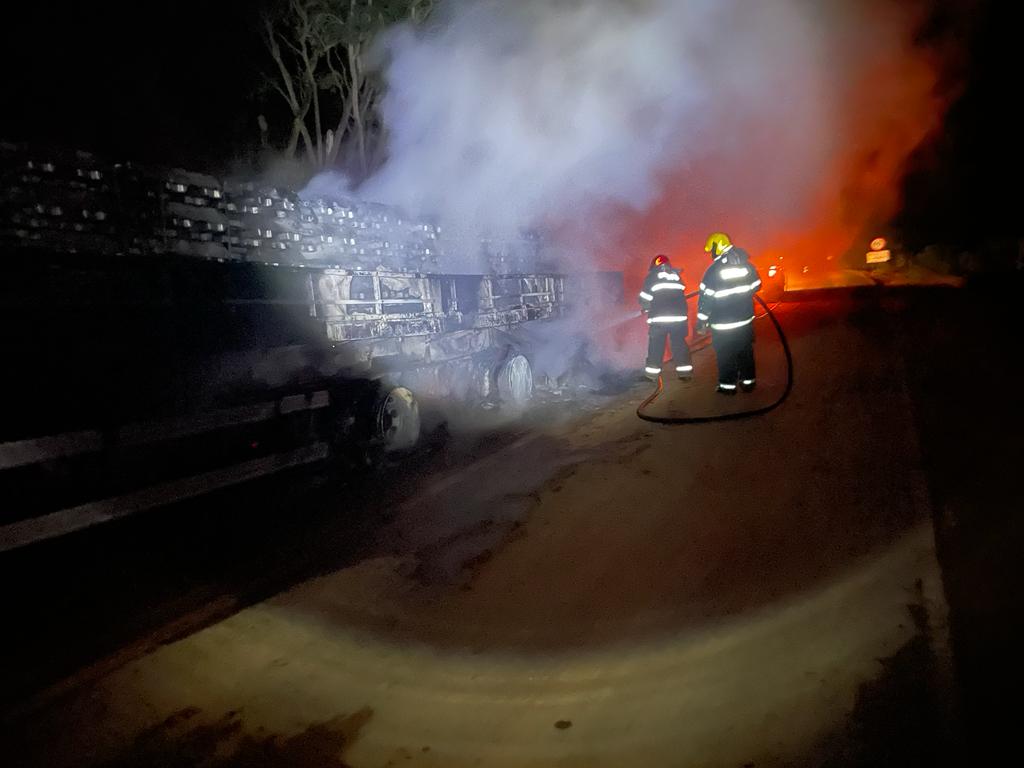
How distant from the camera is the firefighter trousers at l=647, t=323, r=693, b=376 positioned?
7965 millimetres

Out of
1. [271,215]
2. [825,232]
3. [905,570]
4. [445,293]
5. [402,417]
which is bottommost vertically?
[905,570]

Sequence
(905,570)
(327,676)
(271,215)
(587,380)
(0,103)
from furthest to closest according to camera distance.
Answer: (0,103) → (587,380) → (271,215) → (905,570) → (327,676)

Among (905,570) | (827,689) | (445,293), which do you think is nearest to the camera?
(827,689)

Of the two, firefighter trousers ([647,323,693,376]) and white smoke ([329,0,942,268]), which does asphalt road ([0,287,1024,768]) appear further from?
white smoke ([329,0,942,268])

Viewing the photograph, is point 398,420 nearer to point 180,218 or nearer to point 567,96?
point 180,218

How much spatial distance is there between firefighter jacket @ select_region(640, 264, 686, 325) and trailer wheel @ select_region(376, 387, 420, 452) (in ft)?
11.0

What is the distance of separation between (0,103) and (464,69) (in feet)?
27.7

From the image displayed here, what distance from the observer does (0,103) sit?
11086 millimetres

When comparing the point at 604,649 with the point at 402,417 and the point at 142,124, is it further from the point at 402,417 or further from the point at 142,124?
the point at 142,124

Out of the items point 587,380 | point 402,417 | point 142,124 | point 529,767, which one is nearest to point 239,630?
point 529,767

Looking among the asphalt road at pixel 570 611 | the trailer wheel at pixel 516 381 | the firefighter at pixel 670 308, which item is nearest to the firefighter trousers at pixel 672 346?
the firefighter at pixel 670 308

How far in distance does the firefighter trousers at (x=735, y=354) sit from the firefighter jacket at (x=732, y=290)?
88 mm

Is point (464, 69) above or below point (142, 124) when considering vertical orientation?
below

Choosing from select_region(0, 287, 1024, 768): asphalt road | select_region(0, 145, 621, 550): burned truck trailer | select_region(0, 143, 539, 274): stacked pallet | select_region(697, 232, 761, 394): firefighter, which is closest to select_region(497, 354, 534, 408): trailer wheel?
select_region(0, 145, 621, 550): burned truck trailer
